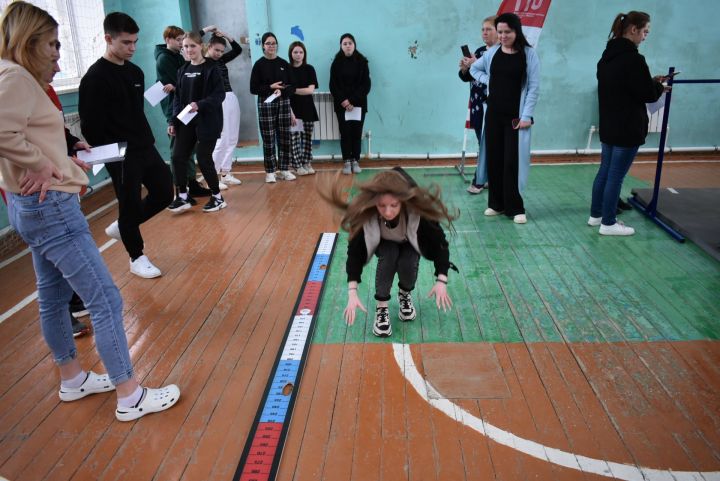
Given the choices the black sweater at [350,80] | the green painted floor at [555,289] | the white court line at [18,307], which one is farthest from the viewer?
the black sweater at [350,80]

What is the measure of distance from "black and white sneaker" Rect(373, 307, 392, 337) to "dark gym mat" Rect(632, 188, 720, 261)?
2.63 metres

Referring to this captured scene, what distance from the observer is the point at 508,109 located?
447 cm

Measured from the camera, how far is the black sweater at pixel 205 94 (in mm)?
4773

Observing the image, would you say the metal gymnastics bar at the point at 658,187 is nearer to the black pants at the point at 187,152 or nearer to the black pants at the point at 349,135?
the black pants at the point at 349,135

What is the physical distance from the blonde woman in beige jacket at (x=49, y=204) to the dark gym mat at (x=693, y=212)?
13.2 ft

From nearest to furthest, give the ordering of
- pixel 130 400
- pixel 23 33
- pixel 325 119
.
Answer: pixel 23 33
pixel 130 400
pixel 325 119

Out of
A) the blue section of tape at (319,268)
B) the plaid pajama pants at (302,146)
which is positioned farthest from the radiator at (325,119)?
the blue section of tape at (319,268)

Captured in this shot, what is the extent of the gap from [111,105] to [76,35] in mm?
3682

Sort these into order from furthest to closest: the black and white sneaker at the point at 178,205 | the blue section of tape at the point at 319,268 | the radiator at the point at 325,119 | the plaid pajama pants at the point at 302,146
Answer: the radiator at the point at 325,119
the plaid pajama pants at the point at 302,146
the black and white sneaker at the point at 178,205
the blue section of tape at the point at 319,268

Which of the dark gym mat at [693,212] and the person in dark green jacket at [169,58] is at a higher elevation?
the person in dark green jacket at [169,58]

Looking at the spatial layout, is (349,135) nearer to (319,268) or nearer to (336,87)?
(336,87)

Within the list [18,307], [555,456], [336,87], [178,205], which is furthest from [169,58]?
[555,456]

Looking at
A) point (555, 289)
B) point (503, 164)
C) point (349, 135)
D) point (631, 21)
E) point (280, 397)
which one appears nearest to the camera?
point (280, 397)

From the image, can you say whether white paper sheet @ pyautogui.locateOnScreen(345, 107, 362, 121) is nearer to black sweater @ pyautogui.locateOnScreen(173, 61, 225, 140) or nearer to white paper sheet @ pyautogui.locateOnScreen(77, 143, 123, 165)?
black sweater @ pyautogui.locateOnScreen(173, 61, 225, 140)
